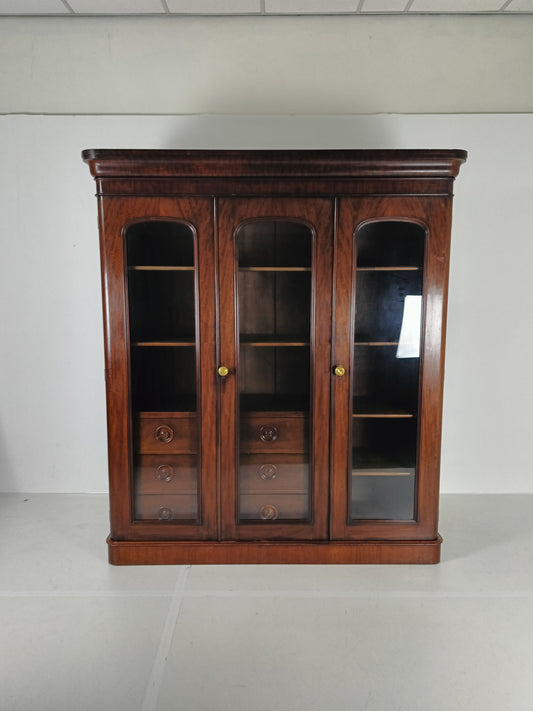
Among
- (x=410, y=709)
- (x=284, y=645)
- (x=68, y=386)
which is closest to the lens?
(x=410, y=709)

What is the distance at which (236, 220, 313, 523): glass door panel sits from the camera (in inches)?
84.8

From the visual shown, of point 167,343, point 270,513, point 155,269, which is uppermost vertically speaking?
point 155,269

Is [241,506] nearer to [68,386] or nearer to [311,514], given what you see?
[311,514]

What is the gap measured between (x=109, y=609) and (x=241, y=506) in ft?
2.07

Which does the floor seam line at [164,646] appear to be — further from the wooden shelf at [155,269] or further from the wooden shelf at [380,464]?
the wooden shelf at [155,269]

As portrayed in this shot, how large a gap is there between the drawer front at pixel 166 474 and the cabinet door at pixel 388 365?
0.61 metres

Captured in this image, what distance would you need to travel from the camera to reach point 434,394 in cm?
220

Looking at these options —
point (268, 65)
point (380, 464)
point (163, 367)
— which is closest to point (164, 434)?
point (163, 367)

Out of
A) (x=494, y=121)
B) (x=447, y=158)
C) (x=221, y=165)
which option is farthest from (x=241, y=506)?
(x=494, y=121)

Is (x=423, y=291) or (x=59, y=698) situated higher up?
(x=423, y=291)

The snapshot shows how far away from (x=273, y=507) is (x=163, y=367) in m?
0.75

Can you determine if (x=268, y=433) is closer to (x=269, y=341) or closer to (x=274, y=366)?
(x=274, y=366)

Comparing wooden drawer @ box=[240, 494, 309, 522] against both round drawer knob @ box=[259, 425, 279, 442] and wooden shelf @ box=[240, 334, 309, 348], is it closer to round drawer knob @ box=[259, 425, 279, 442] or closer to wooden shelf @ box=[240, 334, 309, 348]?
round drawer knob @ box=[259, 425, 279, 442]

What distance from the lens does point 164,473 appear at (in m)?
2.25
